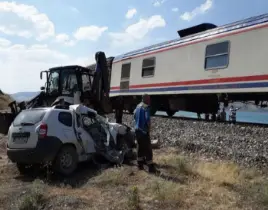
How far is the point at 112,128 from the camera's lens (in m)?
10.3

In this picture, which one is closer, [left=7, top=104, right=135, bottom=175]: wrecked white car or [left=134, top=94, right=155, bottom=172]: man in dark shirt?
[left=7, top=104, right=135, bottom=175]: wrecked white car

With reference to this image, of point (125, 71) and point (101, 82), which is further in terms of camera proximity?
point (125, 71)

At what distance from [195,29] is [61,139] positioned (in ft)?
28.6

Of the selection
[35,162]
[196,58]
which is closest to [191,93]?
[196,58]

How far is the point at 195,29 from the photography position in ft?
50.4

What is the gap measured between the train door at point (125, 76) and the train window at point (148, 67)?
4.92 feet

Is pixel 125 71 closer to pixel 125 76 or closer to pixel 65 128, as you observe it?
pixel 125 76

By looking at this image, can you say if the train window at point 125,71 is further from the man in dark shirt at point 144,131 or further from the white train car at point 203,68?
the man in dark shirt at point 144,131

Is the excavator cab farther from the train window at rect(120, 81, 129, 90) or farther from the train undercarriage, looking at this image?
the train window at rect(120, 81, 129, 90)

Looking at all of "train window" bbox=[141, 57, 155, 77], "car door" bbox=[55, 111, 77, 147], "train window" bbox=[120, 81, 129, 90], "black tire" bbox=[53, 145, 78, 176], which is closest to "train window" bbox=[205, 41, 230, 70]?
"train window" bbox=[141, 57, 155, 77]

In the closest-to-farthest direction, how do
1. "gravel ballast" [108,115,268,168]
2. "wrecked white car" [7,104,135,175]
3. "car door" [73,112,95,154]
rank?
"wrecked white car" [7,104,135,175]
"gravel ballast" [108,115,268,168]
"car door" [73,112,95,154]

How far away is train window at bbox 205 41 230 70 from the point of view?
12.5 m

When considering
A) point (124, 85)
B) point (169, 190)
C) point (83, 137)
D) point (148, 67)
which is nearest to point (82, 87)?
point (148, 67)

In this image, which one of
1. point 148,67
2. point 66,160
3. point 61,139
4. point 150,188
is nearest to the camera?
point 150,188
